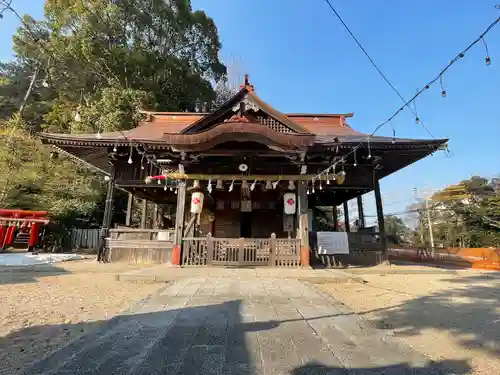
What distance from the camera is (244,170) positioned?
10312 mm

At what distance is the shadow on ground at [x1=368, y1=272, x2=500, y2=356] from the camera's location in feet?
12.4

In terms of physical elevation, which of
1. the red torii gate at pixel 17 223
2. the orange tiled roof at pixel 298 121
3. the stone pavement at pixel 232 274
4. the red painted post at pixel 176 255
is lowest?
the stone pavement at pixel 232 274

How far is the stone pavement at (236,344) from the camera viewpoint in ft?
8.24

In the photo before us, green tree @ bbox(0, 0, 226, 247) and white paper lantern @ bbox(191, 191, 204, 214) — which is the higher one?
green tree @ bbox(0, 0, 226, 247)

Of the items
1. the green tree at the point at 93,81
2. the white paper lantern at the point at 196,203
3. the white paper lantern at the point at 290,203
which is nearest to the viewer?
the white paper lantern at the point at 196,203

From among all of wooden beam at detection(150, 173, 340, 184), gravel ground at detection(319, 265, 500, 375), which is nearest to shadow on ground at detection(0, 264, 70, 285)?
wooden beam at detection(150, 173, 340, 184)

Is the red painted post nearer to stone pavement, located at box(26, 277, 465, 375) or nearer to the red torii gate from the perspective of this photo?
stone pavement, located at box(26, 277, 465, 375)

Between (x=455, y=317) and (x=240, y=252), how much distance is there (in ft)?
21.4

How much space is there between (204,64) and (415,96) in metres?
27.3

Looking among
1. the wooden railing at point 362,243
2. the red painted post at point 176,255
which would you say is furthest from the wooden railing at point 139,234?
the wooden railing at point 362,243

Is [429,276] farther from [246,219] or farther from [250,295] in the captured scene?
[246,219]

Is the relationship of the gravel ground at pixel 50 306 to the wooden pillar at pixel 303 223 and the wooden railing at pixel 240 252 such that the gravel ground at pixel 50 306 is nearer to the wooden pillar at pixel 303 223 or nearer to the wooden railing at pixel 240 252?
the wooden railing at pixel 240 252

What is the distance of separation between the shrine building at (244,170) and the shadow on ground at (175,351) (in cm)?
602

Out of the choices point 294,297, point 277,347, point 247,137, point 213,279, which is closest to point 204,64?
point 247,137
